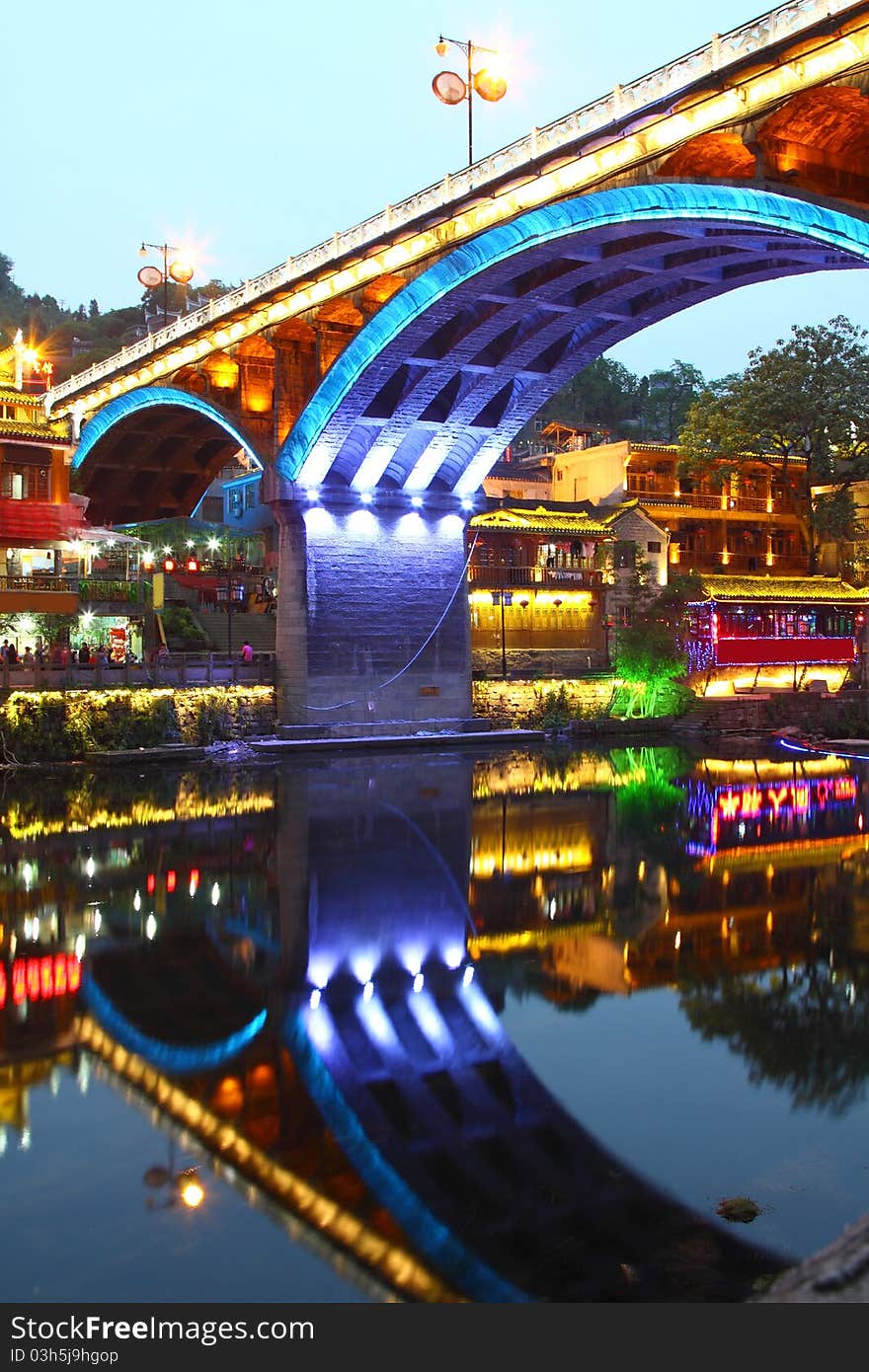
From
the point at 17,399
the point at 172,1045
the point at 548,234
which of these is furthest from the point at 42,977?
the point at 17,399

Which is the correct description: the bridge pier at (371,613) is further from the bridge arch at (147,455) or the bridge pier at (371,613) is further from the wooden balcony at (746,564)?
the wooden balcony at (746,564)

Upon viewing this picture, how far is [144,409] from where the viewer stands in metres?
48.1

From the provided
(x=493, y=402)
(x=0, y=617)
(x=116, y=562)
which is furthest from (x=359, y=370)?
(x=116, y=562)

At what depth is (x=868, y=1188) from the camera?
6.49 meters

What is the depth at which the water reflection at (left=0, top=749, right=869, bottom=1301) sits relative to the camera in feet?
20.2

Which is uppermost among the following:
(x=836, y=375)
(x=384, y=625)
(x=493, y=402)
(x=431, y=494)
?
(x=836, y=375)

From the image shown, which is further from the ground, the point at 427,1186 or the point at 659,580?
the point at 659,580

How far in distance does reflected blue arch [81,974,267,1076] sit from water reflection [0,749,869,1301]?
0.03 meters

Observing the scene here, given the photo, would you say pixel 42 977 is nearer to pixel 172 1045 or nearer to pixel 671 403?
pixel 172 1045

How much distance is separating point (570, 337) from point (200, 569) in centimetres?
2429

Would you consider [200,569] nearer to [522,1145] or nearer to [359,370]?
[359,370]

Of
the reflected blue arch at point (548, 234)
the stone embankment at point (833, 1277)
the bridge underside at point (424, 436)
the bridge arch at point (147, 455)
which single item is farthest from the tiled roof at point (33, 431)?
the stone embankment at point (833, 1277)

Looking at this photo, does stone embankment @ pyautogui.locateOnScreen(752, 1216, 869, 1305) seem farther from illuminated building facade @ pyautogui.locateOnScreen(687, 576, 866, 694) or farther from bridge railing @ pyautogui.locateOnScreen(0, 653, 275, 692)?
illuminated building facade @ pyautogui.locateOnScreen(687, 576, 866, 694)

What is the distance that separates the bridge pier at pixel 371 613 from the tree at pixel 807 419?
21.2 metres
